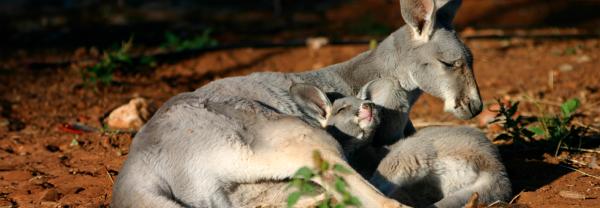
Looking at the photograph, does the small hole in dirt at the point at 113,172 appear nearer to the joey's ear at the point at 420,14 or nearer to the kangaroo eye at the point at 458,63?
the joey's ear at the point at 420,14

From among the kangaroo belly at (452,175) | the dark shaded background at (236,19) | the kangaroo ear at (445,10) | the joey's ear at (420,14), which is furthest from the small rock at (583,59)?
the kangaroo belly at (452,175)

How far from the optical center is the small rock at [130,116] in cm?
710

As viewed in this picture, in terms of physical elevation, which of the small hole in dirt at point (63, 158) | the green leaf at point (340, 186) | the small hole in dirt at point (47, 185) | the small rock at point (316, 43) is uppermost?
the green leaf at point (340, 186)

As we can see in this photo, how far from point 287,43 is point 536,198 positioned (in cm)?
646

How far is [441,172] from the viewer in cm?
477

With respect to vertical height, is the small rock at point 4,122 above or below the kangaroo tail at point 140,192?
below

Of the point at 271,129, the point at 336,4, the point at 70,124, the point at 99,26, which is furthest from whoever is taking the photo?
the point at 336,4

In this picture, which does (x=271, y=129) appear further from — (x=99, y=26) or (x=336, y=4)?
(x=336, y=4)

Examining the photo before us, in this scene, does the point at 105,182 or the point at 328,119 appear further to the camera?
the point at 105,182

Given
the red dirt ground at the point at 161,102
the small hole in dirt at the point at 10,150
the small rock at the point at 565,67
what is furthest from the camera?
the small rock at the point at 565,67

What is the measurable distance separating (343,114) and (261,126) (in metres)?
0.58

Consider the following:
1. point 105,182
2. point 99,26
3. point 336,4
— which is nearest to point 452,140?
point 105,182

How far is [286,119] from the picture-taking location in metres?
4.56

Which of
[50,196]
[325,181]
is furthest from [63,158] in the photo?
[325,181]
